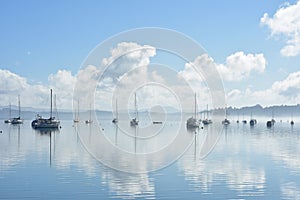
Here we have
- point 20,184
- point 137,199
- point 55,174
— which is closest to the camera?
point 137,199

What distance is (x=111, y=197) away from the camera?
32.0 m

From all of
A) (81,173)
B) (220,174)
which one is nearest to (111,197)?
(81,173)

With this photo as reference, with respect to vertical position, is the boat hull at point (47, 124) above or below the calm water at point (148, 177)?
above

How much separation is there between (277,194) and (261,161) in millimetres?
21206

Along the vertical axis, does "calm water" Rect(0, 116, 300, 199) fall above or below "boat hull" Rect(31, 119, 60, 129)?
below

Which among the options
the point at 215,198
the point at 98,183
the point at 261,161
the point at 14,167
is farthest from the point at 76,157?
the point at 215,198

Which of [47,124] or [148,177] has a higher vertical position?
[47,124]

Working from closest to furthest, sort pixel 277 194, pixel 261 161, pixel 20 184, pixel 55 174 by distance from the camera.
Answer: pixel 277 194 → pixel 20 184 → pixel 55 174 → pixel 261 161

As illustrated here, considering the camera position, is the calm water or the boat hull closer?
the calm water

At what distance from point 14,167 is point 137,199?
806 inches

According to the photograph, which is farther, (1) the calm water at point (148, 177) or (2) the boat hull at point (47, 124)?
(2) the boat hull at point (47, 124)

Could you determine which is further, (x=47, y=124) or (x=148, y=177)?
(x=47, y=124)

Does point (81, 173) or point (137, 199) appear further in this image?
point (81, 173)

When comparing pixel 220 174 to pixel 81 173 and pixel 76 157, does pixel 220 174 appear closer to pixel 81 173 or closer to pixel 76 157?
pixel 81 173
